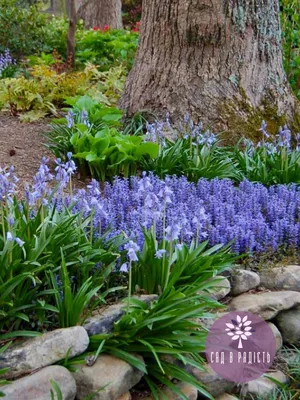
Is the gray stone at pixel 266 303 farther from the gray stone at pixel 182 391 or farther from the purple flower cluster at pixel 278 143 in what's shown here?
the purple flower cluster at pixel 278 143

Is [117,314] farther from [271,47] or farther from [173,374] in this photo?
[271,47]

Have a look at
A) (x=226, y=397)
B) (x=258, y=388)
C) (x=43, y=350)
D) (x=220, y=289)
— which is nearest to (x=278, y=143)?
(x=220, y=289)

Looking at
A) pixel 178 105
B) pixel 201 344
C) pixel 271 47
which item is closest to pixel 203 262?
pixel 201 344

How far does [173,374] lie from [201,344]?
0.23 meters

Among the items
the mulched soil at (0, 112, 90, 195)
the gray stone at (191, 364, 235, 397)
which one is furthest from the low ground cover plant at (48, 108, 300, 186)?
the gray stone at (191, 364, 235, 397)

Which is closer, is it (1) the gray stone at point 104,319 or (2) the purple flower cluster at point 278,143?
(1) the gray stone at point 104,319

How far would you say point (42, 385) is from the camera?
9.36 ft

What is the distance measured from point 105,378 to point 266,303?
4.25ft

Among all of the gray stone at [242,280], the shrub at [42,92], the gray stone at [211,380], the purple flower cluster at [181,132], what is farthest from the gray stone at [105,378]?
the shrub at [42,92]

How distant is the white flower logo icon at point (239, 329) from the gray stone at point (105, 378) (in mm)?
722

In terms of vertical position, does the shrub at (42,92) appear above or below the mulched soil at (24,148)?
above

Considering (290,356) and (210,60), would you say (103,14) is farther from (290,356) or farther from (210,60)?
(290,356)

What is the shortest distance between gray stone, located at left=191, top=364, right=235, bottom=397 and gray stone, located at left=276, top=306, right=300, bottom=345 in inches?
26.9

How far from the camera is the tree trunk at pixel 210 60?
6.32 metres
